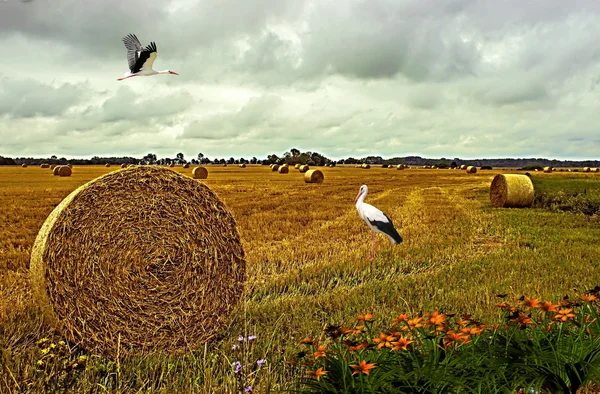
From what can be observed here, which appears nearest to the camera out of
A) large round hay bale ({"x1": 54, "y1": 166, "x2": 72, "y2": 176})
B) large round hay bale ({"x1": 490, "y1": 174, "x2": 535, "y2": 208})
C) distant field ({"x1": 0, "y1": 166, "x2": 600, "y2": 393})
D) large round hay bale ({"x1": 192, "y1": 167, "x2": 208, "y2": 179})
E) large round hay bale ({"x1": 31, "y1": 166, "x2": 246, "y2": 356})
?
distant field ({"x1": 0, "y1": 166, "x2": 600, "y2": 393})

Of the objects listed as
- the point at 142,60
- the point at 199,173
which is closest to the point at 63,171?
the point at 199,173

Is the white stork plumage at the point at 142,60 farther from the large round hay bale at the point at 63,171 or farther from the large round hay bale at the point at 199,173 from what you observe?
the large round hay bale at the point at 63,171

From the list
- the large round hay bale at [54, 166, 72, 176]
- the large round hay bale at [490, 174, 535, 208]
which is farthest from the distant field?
the large round hay bale at [54, 166, 72, 176]

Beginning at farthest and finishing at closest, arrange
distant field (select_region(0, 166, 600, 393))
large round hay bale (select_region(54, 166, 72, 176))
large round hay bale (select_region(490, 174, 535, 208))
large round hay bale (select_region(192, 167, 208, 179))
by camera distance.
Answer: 1. large round hay bale (select_region(54, 166, 72, 176))
2. large round hay bale (select_region(192, 167, 208, 179))
3. large round hay bale (select_region(490, 174, 535, 208))
4. distant field (select_region(0, 166, 600, 393))

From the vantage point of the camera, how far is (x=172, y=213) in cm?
591

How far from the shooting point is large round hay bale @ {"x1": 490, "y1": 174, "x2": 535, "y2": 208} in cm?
1939

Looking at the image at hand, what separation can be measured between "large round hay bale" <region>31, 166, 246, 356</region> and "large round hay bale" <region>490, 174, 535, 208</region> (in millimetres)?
16188

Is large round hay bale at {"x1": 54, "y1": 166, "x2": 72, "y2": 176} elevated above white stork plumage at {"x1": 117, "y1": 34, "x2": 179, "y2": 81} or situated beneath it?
situated beneath

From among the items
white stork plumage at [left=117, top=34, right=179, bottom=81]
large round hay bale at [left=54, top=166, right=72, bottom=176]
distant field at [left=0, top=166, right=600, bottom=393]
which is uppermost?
white stork plumage at [left=117, top=34, right=179, bottom=81]

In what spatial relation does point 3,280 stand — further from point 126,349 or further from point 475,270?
point 475,270

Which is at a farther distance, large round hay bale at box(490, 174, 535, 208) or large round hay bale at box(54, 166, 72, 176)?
large round hay bale at box(54, 166, 72, 176)

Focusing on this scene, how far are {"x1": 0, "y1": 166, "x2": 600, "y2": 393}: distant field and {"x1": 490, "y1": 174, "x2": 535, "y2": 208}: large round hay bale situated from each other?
3.08 metres

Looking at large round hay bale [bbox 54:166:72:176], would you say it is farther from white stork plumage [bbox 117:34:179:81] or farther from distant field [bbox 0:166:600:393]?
white stork plumage [bbox 117:34:179:81]

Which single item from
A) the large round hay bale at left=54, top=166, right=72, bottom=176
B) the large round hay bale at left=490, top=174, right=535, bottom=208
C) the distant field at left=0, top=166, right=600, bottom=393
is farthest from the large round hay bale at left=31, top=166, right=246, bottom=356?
the large round hay bale at left=54, top=166, right=72, bottom=176
